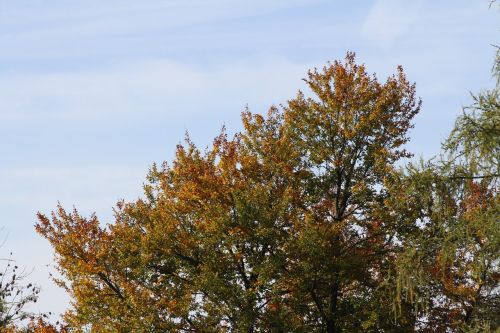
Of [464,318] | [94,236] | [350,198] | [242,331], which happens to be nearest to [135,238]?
[94,236]

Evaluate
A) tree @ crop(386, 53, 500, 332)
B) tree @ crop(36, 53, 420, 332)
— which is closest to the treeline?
tree @ crop(36, 53, 420, 332)

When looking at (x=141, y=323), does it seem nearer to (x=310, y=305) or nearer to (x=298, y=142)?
(x=310, y=305)

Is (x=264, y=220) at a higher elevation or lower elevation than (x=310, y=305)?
higher

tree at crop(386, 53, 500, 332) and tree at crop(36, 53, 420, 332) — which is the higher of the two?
tree at crop(36, 53, 420, 332)

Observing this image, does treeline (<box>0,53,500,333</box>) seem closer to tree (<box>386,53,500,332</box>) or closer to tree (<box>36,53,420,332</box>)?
tree (<box>36,53,420,332</box>)

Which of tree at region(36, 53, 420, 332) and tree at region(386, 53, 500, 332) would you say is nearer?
tree at region(386, 53, 500, 332)

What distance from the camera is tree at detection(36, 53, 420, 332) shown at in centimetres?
2372

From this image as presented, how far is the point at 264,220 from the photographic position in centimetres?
2367

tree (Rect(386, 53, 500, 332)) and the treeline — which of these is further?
the treeline

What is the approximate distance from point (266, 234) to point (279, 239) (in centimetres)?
100

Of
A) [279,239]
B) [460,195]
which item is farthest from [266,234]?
[460,195]

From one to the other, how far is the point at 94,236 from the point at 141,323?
4205 mm

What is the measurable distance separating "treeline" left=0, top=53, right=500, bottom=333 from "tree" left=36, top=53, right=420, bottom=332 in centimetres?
5

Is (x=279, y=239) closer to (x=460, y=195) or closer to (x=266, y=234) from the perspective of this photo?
(x=266, y=234)
